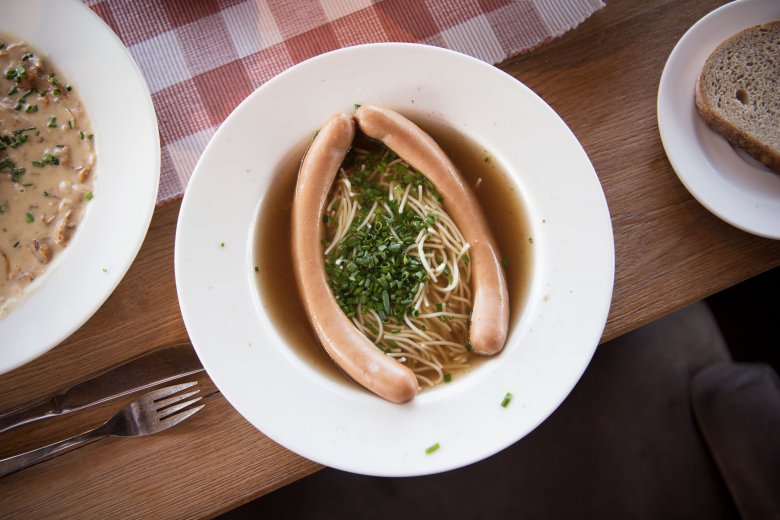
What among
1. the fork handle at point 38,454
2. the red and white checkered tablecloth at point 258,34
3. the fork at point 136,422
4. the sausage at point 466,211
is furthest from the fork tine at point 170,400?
the sausage at point 466,211

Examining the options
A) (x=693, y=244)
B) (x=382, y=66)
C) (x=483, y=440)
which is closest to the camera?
(x=483, y=440)

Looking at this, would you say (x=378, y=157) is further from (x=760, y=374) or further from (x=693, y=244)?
(x=760, y=374)

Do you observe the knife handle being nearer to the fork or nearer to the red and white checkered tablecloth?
the fork

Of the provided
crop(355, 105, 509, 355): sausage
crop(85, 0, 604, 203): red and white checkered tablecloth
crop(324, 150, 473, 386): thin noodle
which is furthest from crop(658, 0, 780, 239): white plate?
crop(324, 150, 473, 386): thin noodle

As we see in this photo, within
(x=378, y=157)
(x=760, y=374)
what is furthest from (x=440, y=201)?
(x=760, y=374)

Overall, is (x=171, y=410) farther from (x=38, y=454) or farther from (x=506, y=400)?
(x=506, y=400)
